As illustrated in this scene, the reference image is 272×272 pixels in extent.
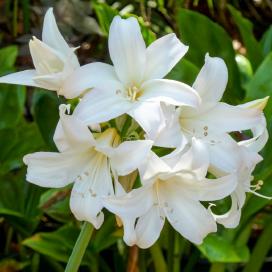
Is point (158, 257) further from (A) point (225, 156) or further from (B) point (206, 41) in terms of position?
(A) point (225, 156)

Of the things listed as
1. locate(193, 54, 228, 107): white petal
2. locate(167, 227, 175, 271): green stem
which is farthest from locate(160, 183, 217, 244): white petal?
locate(167, 227, 175, 271): green stem

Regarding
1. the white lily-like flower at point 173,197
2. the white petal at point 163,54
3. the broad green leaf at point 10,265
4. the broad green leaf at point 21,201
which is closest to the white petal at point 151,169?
the white lily-like flower at point 173,197

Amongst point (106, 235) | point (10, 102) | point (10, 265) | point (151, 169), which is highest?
point (151, 169)

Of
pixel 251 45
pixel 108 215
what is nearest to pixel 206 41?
pixel 251 45

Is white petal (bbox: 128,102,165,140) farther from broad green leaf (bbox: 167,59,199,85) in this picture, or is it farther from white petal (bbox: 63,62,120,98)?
broad green leaf (bbox: 167,59,199,85)

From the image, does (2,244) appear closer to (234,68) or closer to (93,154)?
(234,68)

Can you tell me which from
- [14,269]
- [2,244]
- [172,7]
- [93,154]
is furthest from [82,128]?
[172,7]
